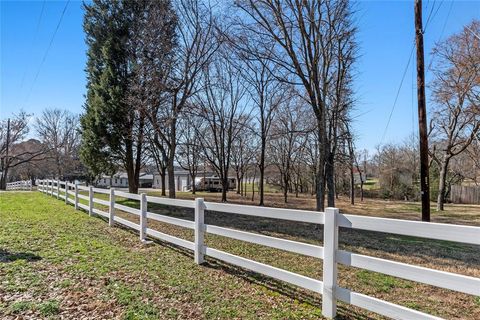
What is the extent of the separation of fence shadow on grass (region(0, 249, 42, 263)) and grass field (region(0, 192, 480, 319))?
1 centimetres

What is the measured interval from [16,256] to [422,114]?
12781 mm

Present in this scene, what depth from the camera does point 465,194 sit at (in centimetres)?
3172

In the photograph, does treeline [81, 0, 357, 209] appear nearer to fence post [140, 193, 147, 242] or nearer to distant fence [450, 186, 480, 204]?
fence post [140, 193, 147, 242]

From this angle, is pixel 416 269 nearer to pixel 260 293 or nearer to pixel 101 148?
pixel 260 293

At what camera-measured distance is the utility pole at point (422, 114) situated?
11.9 metres

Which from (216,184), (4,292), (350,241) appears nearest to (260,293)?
(4,292)

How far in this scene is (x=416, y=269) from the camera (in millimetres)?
2771

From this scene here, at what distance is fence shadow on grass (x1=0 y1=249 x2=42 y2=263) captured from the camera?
5.42 meters

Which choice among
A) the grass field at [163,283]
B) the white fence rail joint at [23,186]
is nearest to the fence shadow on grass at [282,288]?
the grass field at [163,283]

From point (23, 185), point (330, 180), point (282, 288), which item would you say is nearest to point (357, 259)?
point (282, 288)

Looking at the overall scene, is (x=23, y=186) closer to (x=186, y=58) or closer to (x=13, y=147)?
(x=13, y=147)

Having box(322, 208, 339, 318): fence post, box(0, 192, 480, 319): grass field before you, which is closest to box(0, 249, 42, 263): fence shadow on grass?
box(0, 192, 480, 319): grass field

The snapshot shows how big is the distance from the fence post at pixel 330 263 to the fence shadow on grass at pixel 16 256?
4684mm

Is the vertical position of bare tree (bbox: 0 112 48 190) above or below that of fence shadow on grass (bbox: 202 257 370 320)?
above
